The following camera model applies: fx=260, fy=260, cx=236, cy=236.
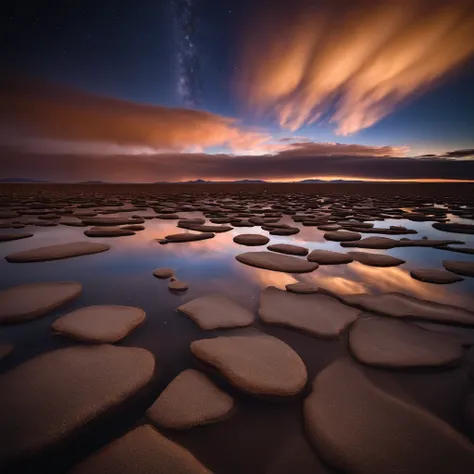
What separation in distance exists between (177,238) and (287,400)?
2194mm

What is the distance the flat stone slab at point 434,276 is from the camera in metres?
1.64

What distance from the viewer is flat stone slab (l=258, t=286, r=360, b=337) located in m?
1.08

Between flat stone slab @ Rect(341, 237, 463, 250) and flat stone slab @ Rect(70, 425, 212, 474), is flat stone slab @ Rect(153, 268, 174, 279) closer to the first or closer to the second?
flat stone slab @ Rect(70, 425, 212, 474)

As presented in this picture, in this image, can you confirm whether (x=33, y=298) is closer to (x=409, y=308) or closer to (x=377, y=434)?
(x=377, y=434)

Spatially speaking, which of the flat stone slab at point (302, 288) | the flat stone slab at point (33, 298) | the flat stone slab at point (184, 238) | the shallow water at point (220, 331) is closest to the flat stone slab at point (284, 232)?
the shallow water at point (220, 331)

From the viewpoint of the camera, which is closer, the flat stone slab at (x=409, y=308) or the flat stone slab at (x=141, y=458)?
the flat stone slab at (x=141, y=458)

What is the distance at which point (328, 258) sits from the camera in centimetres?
205

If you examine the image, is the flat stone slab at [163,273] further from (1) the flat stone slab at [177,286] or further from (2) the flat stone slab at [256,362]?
(2) the flat stone slab at [256,362]

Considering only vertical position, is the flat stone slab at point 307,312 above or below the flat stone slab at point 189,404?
below

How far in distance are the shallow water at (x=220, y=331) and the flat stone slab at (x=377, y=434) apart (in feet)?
0.14

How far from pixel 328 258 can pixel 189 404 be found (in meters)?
1.64

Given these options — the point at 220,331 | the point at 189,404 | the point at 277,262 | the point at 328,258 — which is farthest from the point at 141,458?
the point at 328,258

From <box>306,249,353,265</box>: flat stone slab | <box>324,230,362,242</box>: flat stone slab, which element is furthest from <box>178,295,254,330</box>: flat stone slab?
<box>324,230,362,242</box>: flat stone slab

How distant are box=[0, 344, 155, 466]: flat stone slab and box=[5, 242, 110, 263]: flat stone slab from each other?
141 centimetres
